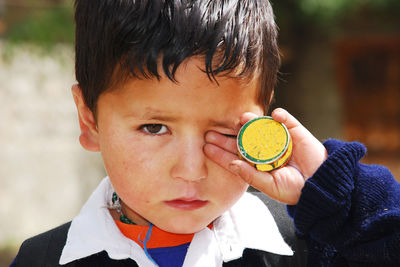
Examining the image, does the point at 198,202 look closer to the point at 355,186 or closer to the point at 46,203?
the point at 355,186

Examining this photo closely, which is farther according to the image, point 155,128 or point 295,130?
point 295,130

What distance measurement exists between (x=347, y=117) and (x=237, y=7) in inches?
252

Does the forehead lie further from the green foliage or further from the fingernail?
the green foliage

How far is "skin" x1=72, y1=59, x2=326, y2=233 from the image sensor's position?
1.50 m

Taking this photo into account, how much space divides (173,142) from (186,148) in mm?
44

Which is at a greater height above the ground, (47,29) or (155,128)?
(47,29)

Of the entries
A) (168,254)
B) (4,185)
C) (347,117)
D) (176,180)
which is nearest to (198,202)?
(176,180)

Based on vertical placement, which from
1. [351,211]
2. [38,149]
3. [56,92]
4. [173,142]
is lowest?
[38,149]

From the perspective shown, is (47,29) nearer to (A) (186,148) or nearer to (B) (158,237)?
(B) (158,237)

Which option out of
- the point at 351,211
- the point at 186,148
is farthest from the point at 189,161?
the point at 351,211

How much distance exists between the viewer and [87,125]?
1818mm

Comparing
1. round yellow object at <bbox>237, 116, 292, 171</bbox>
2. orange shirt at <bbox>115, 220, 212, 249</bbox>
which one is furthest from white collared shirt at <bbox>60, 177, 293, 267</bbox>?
round yellow object at <bbox>237, 116, 292, 171</bbox>

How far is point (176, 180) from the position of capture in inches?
60.6

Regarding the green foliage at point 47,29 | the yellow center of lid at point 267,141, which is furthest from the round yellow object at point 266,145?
the green foliage at point 47,29
